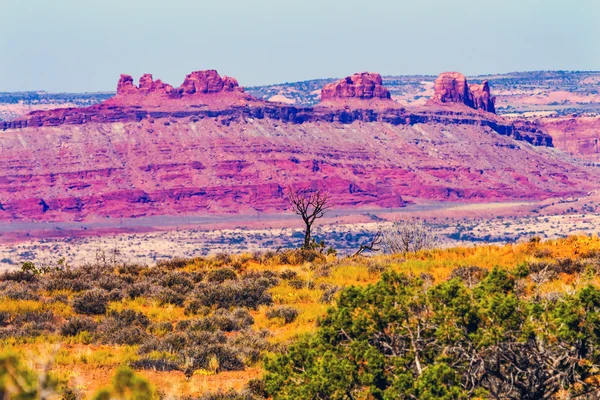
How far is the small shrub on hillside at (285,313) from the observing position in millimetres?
19156

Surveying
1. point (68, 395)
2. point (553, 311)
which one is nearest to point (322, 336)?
point (553, 311)

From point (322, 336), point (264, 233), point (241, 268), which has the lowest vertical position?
point (264, 233)

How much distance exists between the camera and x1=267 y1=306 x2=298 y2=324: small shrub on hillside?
62.8 feet

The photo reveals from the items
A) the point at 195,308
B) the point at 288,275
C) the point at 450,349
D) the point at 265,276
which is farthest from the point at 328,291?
the point at 450,349

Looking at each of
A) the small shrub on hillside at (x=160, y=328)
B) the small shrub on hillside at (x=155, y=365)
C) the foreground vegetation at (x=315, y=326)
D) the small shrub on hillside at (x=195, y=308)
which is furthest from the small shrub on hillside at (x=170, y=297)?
the small shrub on hillside at (x=155, y=365)

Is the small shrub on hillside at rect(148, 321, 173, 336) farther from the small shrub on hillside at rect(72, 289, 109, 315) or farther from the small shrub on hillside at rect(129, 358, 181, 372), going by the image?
the small shrub on hillside at rect(129, 358, 181, 372)

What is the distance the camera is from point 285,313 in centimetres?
1919

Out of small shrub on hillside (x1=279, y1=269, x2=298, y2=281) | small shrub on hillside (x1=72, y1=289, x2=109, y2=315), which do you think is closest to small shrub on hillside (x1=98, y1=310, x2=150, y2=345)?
small shrub on hillside (x1=72, y1=289, x2=109, y2=315)

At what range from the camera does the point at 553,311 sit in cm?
1148

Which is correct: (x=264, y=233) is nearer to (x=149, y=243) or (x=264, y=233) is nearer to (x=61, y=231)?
(x=149, y=243)

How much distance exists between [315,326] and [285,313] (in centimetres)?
145

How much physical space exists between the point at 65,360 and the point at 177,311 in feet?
15.9

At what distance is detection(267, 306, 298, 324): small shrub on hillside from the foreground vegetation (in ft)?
0.12

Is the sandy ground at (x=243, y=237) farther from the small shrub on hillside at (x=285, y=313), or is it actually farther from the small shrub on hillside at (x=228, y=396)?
A: the small shrub on hillside at (x=228, y=396)
